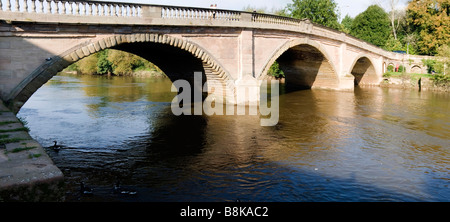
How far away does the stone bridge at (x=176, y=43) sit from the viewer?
13898mm

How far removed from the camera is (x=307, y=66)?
3503cm

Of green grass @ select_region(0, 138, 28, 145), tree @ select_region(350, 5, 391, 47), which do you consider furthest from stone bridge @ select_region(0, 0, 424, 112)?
tree @ select_region(350, 5, 391, 47)

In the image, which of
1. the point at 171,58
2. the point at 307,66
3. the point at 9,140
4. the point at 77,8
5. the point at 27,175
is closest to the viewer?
the point at 27,175

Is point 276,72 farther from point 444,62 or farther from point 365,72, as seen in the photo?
point 444,62

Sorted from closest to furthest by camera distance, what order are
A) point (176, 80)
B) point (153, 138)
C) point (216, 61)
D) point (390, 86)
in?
point (153, 138), point (216, 61), point (176, 80), point (390, 86)

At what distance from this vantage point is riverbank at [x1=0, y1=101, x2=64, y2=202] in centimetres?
523

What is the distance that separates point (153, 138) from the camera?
15.0 metres

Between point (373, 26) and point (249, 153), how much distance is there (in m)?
51.7

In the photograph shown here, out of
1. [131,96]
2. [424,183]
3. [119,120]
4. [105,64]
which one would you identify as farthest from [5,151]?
[105,64]

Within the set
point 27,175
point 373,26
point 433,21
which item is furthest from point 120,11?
point 373,26

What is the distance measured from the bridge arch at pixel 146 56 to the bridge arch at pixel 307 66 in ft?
25.4

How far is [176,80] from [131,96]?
4357mm

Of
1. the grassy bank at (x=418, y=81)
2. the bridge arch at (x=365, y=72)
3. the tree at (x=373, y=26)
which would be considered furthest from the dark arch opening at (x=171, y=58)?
the tree at (x=373, y=26)
